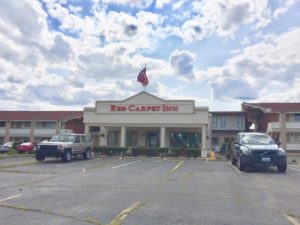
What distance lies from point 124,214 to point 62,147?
1629 cm

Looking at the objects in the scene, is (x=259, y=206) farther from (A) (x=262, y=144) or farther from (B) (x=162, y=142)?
(B) (x=162, y=142)

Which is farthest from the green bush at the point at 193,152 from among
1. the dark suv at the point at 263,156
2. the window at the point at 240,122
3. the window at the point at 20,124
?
the window at the point at 20,124

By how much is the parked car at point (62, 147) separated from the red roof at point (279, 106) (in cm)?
2663

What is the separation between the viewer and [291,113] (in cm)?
4378

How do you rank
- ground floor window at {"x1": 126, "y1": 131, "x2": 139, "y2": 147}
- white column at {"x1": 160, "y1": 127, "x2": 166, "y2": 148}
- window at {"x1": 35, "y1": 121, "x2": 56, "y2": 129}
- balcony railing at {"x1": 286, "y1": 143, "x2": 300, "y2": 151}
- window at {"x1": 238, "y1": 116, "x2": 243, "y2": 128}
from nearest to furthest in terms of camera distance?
white column at {"x1": 160, "y1": 127, "x2": 166, "y2": 148} → ground floor window at {"x1": 126, "y1": 131, "x2": 139, "y2": 147} → balcony railing at {"x1": 286, "y1": 143, "x2": 300, "y2": 151} → window at {"x1": 238, "y1": 116, "x2": 243, "y2": 128} → window at {"x1": 35, "y1": 121, "x2": 56, "y2": 129}

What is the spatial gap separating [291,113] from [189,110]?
16.1m

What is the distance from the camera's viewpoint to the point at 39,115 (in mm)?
55062

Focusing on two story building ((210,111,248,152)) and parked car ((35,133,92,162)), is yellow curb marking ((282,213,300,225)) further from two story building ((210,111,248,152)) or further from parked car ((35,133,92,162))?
two story building ((210,111,248,152))

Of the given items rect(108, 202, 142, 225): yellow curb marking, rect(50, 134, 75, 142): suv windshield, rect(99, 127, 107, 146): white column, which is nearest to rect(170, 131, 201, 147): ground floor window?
rect(99, 127, 107, 146): white column

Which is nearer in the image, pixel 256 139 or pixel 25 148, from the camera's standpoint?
pixel 256 139

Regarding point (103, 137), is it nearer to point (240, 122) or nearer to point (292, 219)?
point (240, 122)

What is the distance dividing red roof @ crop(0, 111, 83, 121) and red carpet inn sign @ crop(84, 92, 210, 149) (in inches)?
616

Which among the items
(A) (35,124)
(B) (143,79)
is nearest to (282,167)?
(B) (143,79)

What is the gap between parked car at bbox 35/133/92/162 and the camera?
22.3 metres
